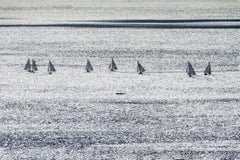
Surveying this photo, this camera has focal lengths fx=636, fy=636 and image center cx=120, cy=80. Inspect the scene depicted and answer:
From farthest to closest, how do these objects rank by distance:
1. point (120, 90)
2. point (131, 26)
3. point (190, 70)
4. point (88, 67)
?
point (131, 26), point (88, 67), point (190, 70), point (120, 90)

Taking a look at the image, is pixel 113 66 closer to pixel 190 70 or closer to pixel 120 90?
pixel 190 70

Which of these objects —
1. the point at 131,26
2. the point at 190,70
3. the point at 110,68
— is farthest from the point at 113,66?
the point at 131,26

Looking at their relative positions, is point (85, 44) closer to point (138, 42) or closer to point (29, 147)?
point (138, 42)

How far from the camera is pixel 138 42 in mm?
17078

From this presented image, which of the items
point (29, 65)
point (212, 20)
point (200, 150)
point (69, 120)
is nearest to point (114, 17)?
point (212, 20)

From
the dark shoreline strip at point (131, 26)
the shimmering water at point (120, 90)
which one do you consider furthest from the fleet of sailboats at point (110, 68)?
the dark shoreline strip at point (131, 26)

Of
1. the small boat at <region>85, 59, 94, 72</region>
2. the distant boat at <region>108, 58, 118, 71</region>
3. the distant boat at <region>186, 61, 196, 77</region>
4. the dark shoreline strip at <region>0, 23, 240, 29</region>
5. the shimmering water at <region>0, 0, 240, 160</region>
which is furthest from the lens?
the dark shoreline strip at <region>0, 23, 240, 29</region>

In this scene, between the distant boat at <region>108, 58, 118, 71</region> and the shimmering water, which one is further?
the distant boat at <region>108, 58, 118, 71</region>

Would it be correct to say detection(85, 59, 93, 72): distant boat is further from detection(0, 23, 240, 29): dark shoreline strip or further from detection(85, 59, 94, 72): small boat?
detection(0, 23, 240, 29): dark shoreline strip

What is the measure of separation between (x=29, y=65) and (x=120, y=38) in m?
Result: 5.45

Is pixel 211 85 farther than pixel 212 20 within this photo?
No

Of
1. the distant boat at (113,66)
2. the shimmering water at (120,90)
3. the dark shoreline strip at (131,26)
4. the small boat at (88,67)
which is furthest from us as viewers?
the dark shoreline strip at (131,26)

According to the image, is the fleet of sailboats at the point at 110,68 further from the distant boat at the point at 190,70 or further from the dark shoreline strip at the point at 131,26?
the dark shoreline strip at the point at 131,26

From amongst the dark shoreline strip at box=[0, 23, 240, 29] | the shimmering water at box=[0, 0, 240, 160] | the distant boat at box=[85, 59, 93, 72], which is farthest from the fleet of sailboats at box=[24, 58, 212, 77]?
the dark shoreline strip at box=[0, 23, 240, 29]
